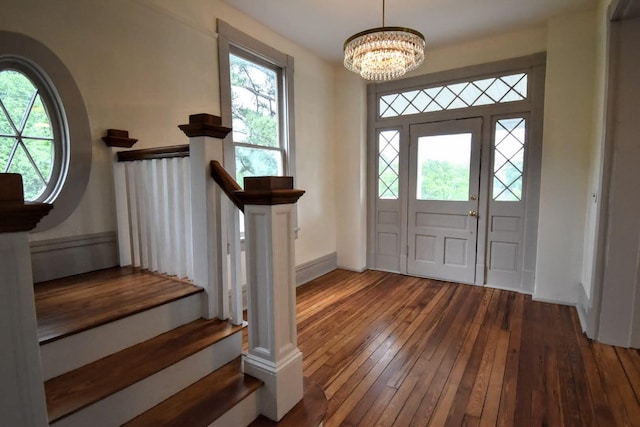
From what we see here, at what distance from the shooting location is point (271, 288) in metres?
1.47

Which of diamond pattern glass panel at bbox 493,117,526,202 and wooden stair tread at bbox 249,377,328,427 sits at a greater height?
diamond pattern glass panel at bbox 493,117,526,202

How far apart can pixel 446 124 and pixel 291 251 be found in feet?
10.6

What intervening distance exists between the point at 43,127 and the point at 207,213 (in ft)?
4.11

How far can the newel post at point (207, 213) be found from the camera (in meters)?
1.72

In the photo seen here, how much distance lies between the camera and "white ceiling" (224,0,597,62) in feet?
9.70

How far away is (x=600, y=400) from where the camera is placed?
6.25 ft

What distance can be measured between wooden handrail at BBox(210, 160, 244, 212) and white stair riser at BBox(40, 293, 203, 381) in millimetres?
641

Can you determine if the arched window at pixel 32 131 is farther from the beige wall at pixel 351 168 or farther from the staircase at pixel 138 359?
the beige wall at pixel 351 168

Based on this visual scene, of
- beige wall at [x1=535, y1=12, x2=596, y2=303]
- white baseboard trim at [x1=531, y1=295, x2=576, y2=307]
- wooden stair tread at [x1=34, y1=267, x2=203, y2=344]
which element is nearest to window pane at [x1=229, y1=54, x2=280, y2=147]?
wooden stair tread at [x1=34, y1=267, x2=203, y2=344]

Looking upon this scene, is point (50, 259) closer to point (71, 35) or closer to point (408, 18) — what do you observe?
point (71, 35)

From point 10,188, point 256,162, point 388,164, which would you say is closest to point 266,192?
point 10,188

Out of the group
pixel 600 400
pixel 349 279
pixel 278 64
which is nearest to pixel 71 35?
pixel 278 64

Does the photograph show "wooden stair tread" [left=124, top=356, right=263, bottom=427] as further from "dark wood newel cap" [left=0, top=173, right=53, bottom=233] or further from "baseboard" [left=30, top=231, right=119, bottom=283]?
"baseboard" [left=30, top=231, right=119, bottom=283]

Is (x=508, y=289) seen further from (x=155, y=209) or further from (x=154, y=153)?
(x=154, y=153)
